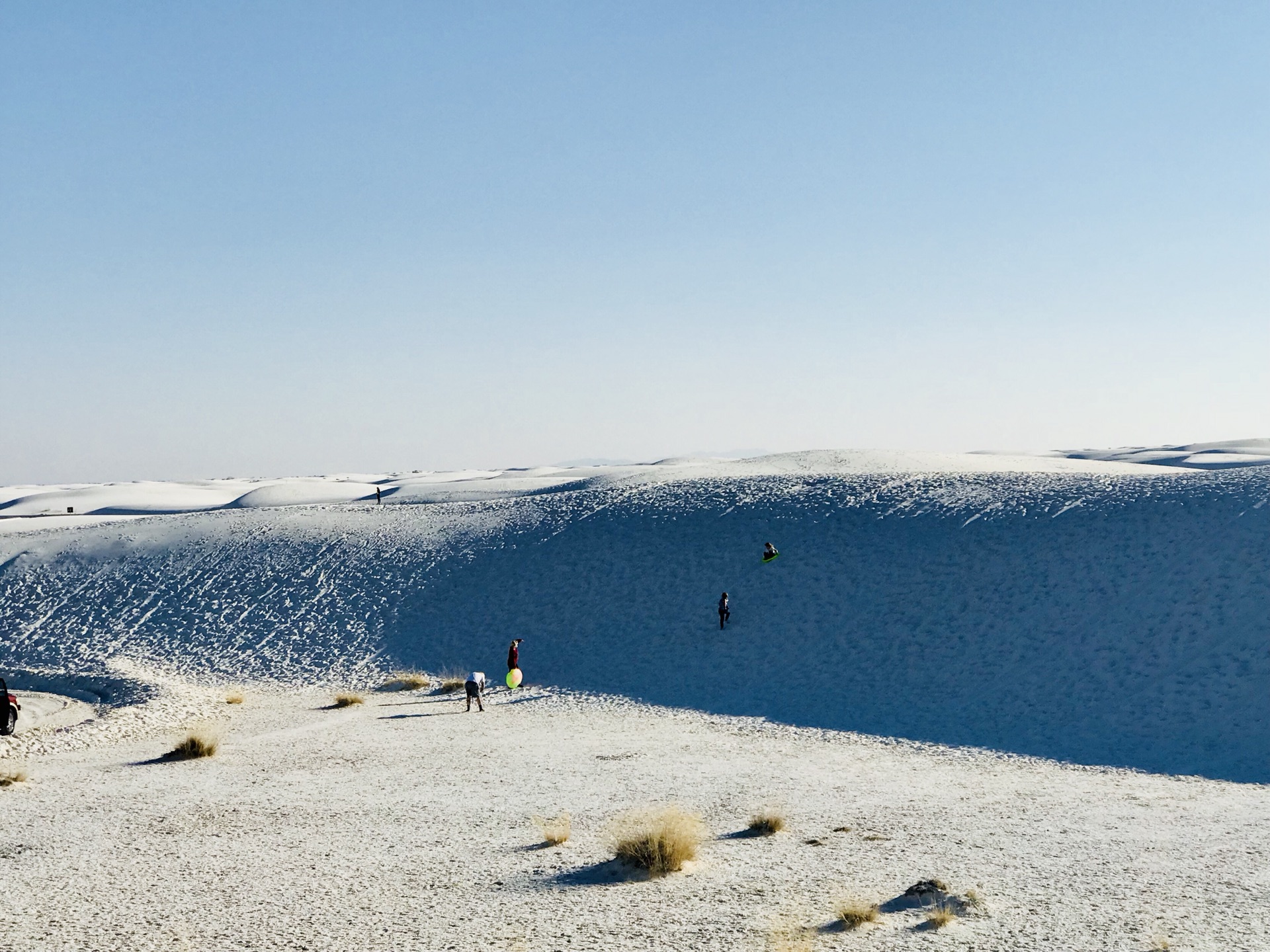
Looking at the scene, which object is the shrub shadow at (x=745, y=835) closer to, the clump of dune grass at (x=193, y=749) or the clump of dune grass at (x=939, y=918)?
the clump of dune grass at (x=939, y=918)

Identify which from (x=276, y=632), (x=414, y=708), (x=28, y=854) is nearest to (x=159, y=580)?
(x=276, y=632)

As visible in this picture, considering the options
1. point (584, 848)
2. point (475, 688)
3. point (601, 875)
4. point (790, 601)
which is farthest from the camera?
point (790, 601)

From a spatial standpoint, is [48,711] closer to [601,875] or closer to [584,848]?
[584,848]

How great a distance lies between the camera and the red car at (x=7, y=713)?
22.9 meters

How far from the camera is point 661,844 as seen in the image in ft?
38.7

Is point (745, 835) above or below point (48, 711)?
above

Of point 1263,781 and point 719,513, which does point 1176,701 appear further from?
point 719,513

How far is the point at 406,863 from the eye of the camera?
12.5 metres

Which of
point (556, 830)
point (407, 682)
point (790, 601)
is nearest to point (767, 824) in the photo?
point (556, 830)

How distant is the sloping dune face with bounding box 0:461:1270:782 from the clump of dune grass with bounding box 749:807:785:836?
857 centimetres

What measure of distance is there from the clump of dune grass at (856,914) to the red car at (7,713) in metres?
20.4

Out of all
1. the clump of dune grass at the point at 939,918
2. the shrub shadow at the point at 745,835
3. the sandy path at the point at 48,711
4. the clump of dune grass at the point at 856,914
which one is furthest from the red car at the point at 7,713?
the clump of dune grass at the point at 939,918

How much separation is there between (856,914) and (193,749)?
47.6ft

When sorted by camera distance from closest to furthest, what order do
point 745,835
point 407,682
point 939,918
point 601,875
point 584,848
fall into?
point 939,918 < point 601,875 < point 584,848 < point 745,835 < point 407,682
